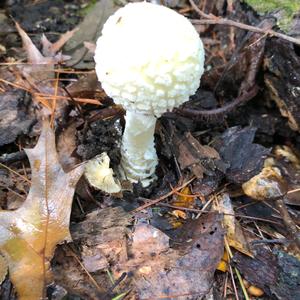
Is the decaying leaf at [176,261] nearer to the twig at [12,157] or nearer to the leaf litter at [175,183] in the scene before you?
the leaf litter at [175,183]

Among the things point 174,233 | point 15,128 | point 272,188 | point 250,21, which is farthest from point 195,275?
point 250,21

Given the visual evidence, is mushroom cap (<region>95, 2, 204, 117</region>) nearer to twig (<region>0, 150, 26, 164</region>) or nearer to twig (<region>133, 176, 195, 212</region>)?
twig (<region>133, 176, 195, 212</region>)

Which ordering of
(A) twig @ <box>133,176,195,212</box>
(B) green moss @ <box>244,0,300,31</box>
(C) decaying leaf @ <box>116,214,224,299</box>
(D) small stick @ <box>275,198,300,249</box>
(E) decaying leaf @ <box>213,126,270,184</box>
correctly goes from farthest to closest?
(B) green moss @ <box>244,0,300,31</box>, (E) decaying leaf @ <box>213,126,270,184</box>, (A) twig @ <box>133,176,195,212</box>, (D) small stick @ <box>275,198,300,249</box>, (C) decaying leaf @ <box>116,214,224,299</box>

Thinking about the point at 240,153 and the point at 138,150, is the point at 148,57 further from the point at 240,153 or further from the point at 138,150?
the point at 240,153

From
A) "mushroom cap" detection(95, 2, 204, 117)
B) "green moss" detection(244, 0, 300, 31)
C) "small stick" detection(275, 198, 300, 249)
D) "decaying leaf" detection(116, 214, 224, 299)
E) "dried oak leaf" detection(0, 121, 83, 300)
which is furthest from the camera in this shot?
"green moss" detection(244, 0, 300, 31)

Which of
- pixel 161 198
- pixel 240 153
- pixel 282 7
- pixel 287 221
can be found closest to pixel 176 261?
pixel 161 198

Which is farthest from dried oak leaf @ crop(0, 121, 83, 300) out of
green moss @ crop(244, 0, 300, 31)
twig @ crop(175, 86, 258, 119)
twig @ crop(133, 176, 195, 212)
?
green moss @ crop(244, 0, 300, 31)

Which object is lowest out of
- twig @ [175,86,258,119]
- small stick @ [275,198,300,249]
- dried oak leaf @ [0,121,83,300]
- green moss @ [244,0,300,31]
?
small stick @ [275,198,300,249]
